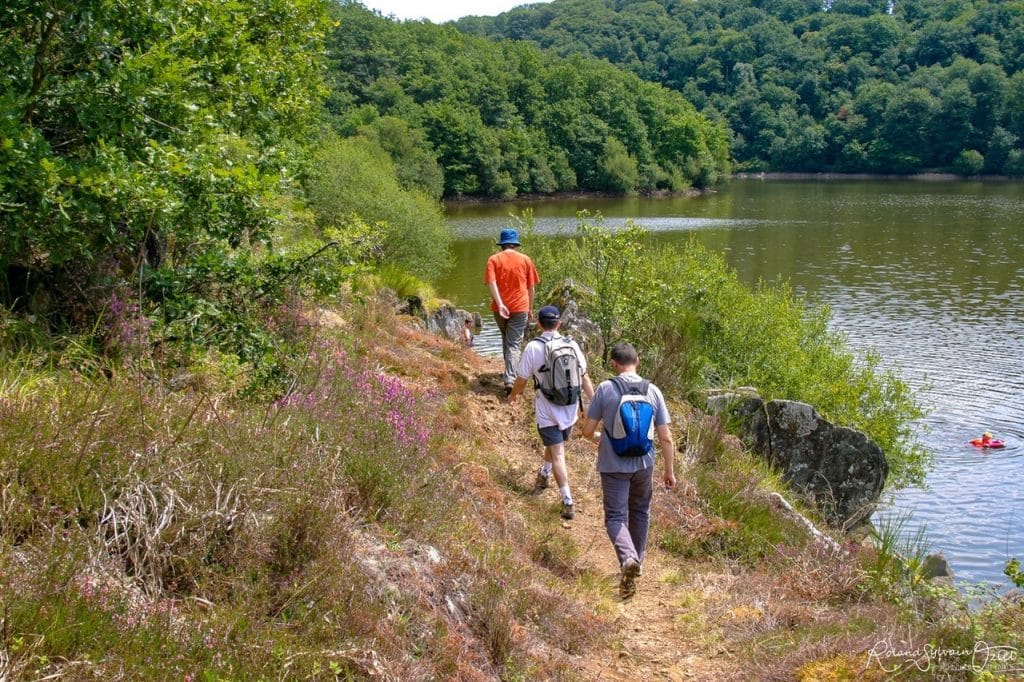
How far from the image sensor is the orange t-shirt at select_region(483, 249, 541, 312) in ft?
31.6

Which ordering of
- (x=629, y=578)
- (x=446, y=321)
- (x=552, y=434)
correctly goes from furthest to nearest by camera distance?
(x=446, y=321) < (x=552, y=434) < (x=629, y=578)

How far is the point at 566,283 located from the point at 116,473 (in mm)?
11709

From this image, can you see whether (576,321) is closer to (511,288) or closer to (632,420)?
(511,288)

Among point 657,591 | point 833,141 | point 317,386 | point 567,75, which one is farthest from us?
point 833,141

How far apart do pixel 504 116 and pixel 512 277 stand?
326 ft

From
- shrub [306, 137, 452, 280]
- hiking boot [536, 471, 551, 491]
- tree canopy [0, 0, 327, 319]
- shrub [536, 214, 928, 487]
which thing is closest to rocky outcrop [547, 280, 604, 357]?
shrub [536, 214, 928, 487]

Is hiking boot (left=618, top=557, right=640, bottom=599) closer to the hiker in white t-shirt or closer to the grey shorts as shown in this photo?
the hiker in white t-shirt

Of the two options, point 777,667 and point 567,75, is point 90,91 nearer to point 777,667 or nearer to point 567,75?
point 777,667

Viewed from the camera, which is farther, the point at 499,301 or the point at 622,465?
the point at 499,301

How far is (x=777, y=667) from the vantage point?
492 cm

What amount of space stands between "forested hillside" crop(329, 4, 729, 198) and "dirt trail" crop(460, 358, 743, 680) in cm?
6880

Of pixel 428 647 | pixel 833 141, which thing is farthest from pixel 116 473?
pixel 833 141

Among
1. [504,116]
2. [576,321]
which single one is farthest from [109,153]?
[504,116]

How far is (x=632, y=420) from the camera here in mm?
6145
